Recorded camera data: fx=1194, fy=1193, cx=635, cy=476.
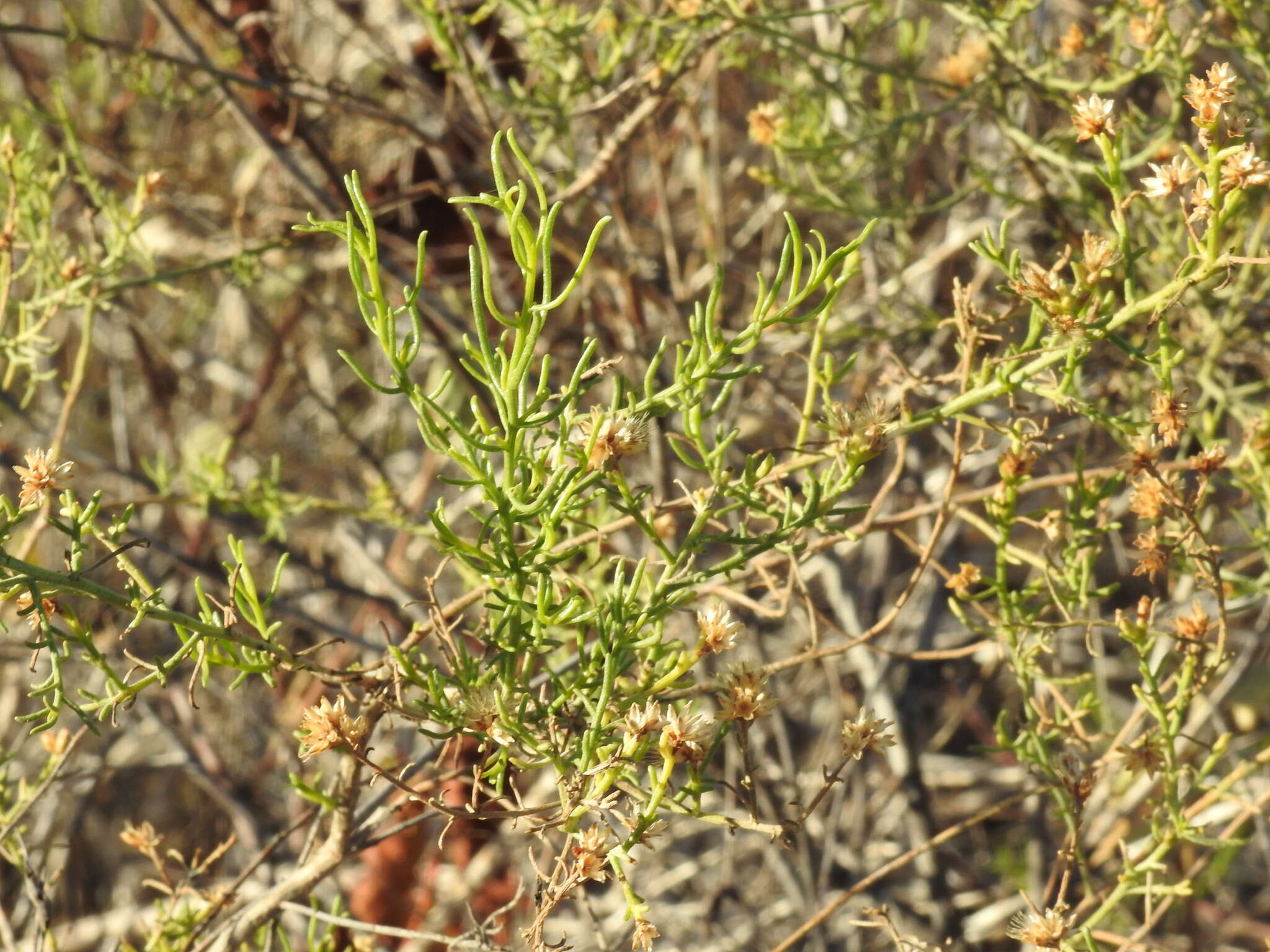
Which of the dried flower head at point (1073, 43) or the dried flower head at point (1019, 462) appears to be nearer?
the dried flower head at point (1019, 462)

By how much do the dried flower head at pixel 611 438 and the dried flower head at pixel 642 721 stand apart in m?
0.16

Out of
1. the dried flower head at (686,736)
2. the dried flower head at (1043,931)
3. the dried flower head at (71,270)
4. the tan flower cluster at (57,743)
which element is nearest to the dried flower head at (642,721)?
the dried flower head at (686,736)

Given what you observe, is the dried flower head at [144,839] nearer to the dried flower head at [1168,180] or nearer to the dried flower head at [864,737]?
the dried flower head at [864,737]

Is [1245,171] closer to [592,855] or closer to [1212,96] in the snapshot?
[1212,96]

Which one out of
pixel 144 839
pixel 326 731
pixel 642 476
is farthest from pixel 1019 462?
pixel 642 476

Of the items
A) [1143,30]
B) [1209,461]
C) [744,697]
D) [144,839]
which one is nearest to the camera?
[744,697]

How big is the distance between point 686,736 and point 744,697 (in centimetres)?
9

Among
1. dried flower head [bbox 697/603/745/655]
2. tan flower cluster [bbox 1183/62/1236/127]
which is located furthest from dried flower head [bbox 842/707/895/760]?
tan flower cluster [bbox 1183/62/1236/127]

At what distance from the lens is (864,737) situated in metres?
0.85

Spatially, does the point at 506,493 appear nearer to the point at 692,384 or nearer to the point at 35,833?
the point at 692,384

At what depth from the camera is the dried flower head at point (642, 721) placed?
751 millimetres

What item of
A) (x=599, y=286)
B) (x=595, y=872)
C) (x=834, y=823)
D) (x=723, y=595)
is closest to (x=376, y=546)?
(x=599, y=286)

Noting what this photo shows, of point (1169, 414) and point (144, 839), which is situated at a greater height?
point (1169, 414)

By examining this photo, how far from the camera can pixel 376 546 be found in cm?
221
